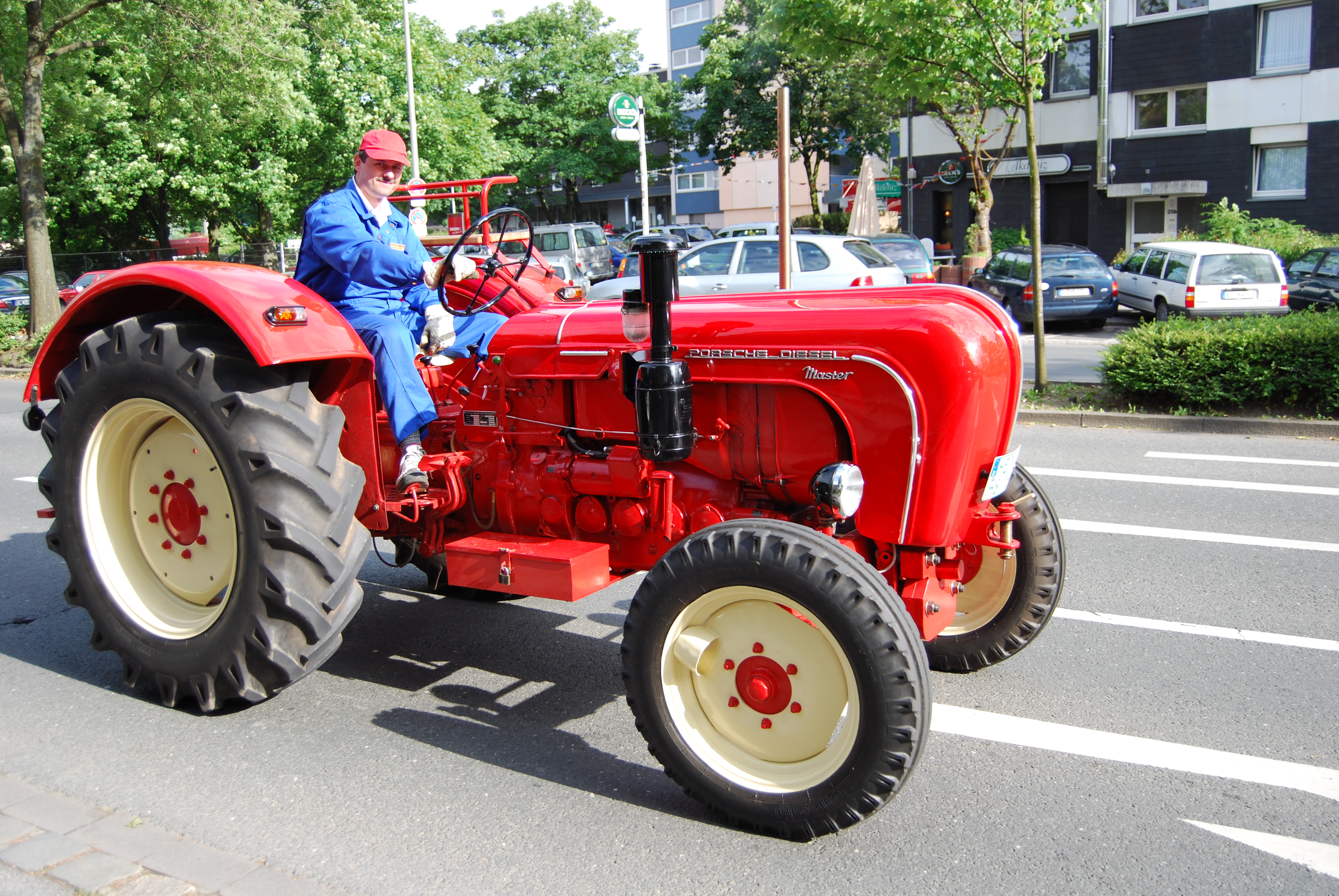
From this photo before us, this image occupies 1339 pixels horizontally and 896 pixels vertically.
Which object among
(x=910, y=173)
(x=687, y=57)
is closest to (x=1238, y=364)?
(x=910, y=173)

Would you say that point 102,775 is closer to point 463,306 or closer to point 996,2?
point 463,306

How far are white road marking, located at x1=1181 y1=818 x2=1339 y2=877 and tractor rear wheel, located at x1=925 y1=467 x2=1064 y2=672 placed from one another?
106 cm

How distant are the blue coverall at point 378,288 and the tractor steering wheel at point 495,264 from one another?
172 millimetres

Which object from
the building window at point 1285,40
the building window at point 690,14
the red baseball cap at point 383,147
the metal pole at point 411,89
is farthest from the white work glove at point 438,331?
the building window at point 690,14

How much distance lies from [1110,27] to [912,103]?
6.26 metres

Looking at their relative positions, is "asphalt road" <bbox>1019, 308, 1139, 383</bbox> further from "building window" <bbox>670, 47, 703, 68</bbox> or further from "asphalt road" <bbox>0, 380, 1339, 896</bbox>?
"building window" <bbox>670, 47, 703, 68</bbox>

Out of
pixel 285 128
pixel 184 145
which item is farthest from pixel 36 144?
pixel 184 145

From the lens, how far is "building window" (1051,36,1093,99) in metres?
29.3

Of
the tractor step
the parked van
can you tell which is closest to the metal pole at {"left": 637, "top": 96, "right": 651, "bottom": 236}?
the tractor step

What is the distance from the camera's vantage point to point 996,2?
32.8 feet

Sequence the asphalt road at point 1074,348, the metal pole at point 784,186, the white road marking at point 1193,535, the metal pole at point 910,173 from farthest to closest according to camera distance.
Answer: the metal pole at point 910,173, the asphalt road at point 1074,348, the white road marking at point 1193,535, the metal pole at point 784,186

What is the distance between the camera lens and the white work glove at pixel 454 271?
3.89 metres

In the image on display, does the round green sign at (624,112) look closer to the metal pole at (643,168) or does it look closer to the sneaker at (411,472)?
the metal pole at (643,168)

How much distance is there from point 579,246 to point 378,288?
22.2 meters
